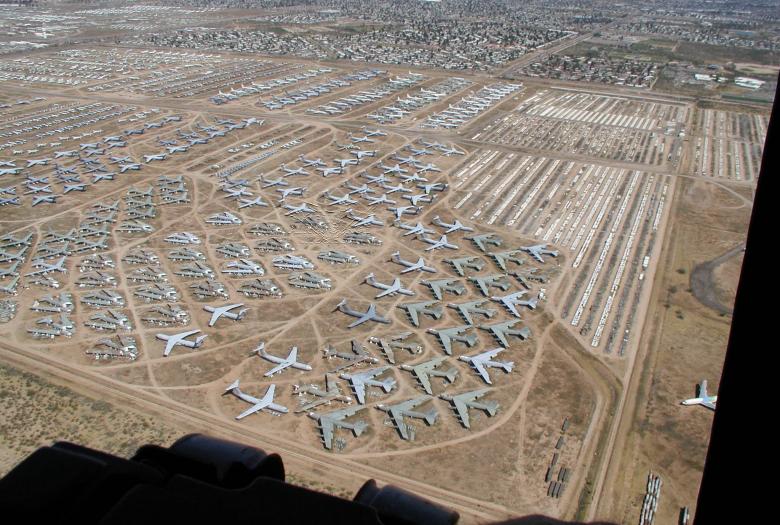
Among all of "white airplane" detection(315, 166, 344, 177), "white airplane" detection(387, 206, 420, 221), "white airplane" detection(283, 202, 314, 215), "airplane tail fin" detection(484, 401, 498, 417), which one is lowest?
"airplane tail fin" detection(484, 401, 498, 417)

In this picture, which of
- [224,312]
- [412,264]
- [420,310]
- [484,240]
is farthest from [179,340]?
[484,240]

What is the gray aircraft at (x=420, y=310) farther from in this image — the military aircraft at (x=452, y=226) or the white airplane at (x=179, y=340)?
the white airplane at (x=179, y=340)

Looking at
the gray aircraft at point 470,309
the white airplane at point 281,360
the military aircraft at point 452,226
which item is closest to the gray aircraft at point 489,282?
the gray aircraft at point 470,309

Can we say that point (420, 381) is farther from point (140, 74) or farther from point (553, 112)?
point (140, 74)

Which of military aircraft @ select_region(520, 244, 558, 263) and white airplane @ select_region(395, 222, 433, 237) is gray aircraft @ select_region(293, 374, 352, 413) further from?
military aircraft @ select_region(520, 244, 558, 263)

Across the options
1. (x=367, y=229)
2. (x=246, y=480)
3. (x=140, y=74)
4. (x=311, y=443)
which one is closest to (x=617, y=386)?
(x=311, y=443)

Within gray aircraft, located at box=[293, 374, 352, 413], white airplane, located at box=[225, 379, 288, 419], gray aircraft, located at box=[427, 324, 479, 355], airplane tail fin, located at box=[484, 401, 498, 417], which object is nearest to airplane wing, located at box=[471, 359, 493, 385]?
airplane tail fin, located at box=[484, 401, 498, 417]
